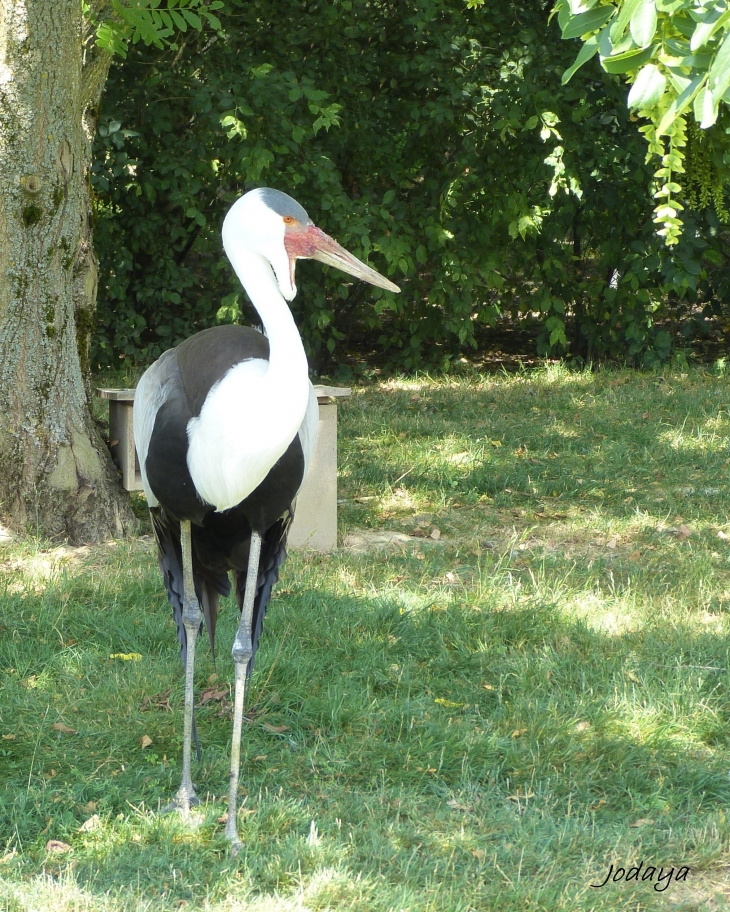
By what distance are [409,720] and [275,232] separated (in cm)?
157

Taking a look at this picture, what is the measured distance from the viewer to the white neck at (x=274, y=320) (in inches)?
104

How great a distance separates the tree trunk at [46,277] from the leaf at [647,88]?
10.6 feet

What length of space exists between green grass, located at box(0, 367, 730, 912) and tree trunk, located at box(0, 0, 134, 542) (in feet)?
0.78

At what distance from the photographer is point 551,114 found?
294 inches

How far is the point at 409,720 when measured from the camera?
11.0 feet

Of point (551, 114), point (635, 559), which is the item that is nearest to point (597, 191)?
point (551, 114)

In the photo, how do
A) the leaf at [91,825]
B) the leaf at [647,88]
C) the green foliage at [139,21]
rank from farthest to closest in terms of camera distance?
1. the green foliage at [139,21]
2. the leaf at [91,825]
3. the leaf at [647,88]

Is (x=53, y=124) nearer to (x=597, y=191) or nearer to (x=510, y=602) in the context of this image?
Answer: (x=510, y=602)

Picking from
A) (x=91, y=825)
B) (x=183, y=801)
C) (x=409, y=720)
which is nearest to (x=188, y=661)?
(x=183, y=801)

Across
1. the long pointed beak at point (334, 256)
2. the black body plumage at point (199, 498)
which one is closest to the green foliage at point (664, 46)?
the long pointed beak at point (334, 256)

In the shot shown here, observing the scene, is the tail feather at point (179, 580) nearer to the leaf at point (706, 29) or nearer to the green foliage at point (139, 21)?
the leaf at point (706, 29)

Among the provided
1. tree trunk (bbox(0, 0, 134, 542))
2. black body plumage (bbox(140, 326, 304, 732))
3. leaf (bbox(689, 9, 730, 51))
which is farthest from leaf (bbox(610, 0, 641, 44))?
tree trunk (bbox(0, 0, 134, 542))

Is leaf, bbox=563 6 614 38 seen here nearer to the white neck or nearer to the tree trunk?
the white neck

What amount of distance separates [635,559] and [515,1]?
16.5 feet
